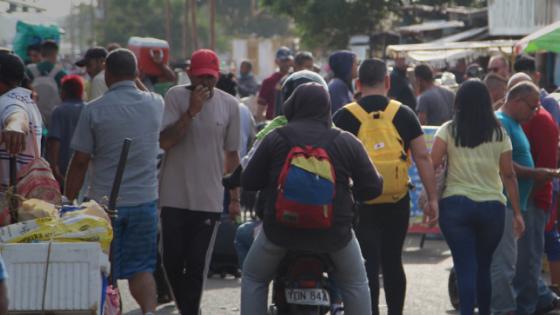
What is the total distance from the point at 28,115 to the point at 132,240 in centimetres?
116

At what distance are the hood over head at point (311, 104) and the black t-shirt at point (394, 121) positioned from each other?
157 centimetres

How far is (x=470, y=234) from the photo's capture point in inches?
379

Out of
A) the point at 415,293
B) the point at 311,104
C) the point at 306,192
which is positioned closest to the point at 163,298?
the point at 415,293

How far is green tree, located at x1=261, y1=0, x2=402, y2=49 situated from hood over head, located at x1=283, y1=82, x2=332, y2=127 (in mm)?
43090

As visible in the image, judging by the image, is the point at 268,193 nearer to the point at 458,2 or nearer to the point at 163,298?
the point at 163,298

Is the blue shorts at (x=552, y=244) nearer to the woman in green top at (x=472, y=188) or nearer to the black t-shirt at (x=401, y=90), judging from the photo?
the woman in green top at (x=472, y=188)

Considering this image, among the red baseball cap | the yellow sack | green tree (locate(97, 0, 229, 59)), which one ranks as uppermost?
the red baseball cap

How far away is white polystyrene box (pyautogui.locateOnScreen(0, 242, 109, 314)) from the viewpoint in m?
7.16

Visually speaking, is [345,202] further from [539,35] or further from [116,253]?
[539,35]

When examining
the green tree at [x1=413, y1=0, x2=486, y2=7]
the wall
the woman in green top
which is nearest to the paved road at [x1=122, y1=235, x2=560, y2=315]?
the woman in green top

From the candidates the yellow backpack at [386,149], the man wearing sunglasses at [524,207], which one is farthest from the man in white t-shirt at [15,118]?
the man wearing sunglasses at [524,207]

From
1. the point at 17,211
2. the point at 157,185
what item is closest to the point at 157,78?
the point at 157,185

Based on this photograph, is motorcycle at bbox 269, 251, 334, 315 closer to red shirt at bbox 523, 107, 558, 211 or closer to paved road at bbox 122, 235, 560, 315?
red shirt at bbox 523, 107, 558, 211

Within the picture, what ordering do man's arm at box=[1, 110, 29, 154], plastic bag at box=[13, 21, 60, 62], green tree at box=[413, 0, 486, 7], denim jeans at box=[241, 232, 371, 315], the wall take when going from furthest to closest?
green tree at box=[413, 0, 486, 7], the wall, plastic bag at box=[13, 21, 60, 62], man's arm at box=[1, 110, 29, 154], denim jeans at box=[241, 232, 371, 315]
